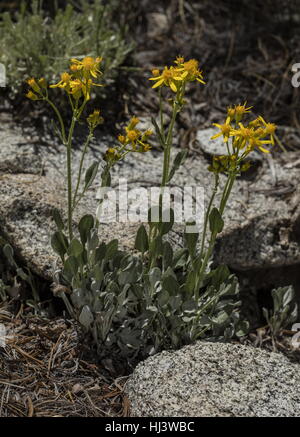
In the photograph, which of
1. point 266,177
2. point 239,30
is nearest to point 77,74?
point 266,177

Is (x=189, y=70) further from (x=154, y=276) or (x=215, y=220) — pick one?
(x=154, y=276)

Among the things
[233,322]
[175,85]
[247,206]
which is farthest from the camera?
[247,206]

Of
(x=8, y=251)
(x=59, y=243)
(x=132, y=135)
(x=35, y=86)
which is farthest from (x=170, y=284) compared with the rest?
(x=35, y=86)

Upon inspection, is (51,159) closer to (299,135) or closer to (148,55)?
(148,55)

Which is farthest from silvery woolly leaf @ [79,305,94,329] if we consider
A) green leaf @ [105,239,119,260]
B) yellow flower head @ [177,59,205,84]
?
yellow flower head @ [177,59,205,84]

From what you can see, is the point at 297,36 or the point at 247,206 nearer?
the point at 247,206

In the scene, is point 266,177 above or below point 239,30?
below

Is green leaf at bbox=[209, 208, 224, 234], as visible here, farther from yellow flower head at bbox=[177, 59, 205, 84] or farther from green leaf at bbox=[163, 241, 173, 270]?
yellow flower head at bbox=[177, 59, 205, 84]

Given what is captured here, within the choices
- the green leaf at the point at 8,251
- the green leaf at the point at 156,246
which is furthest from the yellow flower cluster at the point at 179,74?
the green leaf at the point at 8,251
